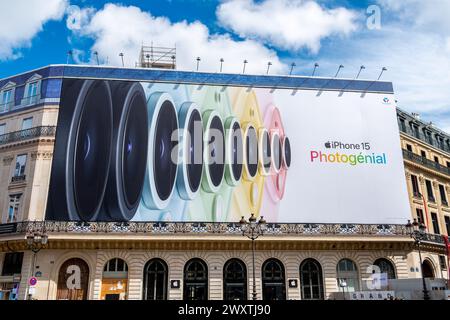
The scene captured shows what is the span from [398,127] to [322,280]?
15.5 meters

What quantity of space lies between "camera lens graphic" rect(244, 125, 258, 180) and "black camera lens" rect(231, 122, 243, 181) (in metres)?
0.47

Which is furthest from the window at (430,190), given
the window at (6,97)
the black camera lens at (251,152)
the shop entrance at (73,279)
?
the window at (6,97)

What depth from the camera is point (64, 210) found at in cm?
2761

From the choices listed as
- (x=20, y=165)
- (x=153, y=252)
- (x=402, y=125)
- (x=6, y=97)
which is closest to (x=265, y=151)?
(x=153, y=252)

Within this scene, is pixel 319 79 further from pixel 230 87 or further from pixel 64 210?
pixel 64 210

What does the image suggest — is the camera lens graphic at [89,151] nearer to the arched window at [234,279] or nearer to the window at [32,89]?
the window at [32,89]

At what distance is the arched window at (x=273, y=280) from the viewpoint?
27.7 meters

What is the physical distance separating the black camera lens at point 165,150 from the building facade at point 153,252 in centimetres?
282

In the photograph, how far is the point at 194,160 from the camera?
2970cm

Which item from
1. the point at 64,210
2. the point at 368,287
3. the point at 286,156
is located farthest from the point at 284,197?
the point at 64,210

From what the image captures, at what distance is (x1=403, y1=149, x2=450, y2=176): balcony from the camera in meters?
35.0

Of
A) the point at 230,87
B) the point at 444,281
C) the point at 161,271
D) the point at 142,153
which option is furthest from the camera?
the point at 230,87

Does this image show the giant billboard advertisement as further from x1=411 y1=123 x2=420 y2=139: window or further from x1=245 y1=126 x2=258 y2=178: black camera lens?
x1=411 y1=123 x2=420 y2=139: window

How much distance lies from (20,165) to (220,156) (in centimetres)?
1478
